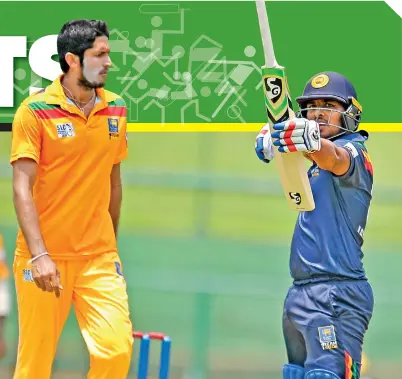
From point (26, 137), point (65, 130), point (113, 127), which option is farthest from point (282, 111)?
point (26, 137)

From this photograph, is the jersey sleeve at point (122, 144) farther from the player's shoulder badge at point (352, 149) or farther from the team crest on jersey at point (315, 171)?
the player's shoulder badge at point (352, 149)

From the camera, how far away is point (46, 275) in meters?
4.90

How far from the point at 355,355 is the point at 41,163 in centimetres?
153

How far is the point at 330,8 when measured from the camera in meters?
6.64

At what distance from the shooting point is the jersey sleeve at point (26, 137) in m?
5.04

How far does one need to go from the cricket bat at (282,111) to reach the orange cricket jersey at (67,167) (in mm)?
770

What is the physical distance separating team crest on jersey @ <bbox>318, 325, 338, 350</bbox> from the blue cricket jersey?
21cm

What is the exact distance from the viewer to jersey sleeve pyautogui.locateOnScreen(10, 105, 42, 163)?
5.04 meters

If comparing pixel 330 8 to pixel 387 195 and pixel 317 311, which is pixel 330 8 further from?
pixel 317 311

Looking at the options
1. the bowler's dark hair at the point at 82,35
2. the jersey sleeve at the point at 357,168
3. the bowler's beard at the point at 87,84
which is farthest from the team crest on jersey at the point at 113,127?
the jersey sleeve at the point at 357,168

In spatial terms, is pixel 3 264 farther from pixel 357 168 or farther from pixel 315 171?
pixel 357 168

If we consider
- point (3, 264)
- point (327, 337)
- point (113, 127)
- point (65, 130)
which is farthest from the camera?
point (3, 264)

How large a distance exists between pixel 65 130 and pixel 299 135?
3.40ft

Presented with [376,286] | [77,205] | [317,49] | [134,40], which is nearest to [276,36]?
[317,49]
